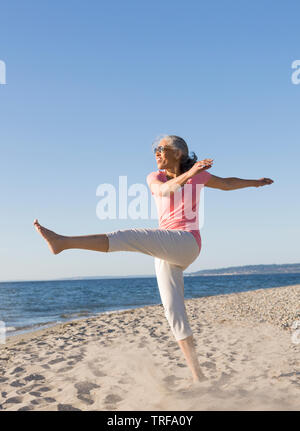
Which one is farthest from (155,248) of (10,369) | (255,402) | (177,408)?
(10,369)

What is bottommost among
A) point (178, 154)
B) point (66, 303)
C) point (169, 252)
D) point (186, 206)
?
point (66, 303)

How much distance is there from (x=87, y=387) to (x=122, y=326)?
5.25m

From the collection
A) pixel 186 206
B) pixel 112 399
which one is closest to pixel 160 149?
pixel 186 206

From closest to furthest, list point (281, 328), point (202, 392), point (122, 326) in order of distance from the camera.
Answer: point (202, 392)
point (281, 328)
point (122, 326)

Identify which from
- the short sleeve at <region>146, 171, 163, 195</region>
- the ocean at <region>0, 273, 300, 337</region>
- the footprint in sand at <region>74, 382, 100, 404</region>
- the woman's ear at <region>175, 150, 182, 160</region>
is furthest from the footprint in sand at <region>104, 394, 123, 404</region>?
the ocean at <region>0, 273, 300, 337</region>

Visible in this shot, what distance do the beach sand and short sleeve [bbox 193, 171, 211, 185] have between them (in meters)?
1.85

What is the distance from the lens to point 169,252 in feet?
10.2

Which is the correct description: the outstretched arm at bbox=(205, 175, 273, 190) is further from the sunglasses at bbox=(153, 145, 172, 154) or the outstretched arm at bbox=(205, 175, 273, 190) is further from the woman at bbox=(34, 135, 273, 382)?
the sunglasses at bbox=(153, 145, 172, 154)

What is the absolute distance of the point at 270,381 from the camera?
4133 millimetres

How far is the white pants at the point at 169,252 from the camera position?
3.02 meters

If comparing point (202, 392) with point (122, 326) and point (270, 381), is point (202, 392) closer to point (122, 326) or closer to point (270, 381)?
point (270, 381)

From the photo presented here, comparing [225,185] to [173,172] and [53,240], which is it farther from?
[53,240]

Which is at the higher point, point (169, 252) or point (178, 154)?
point (178, 154)

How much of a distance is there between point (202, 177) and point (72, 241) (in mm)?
1265
